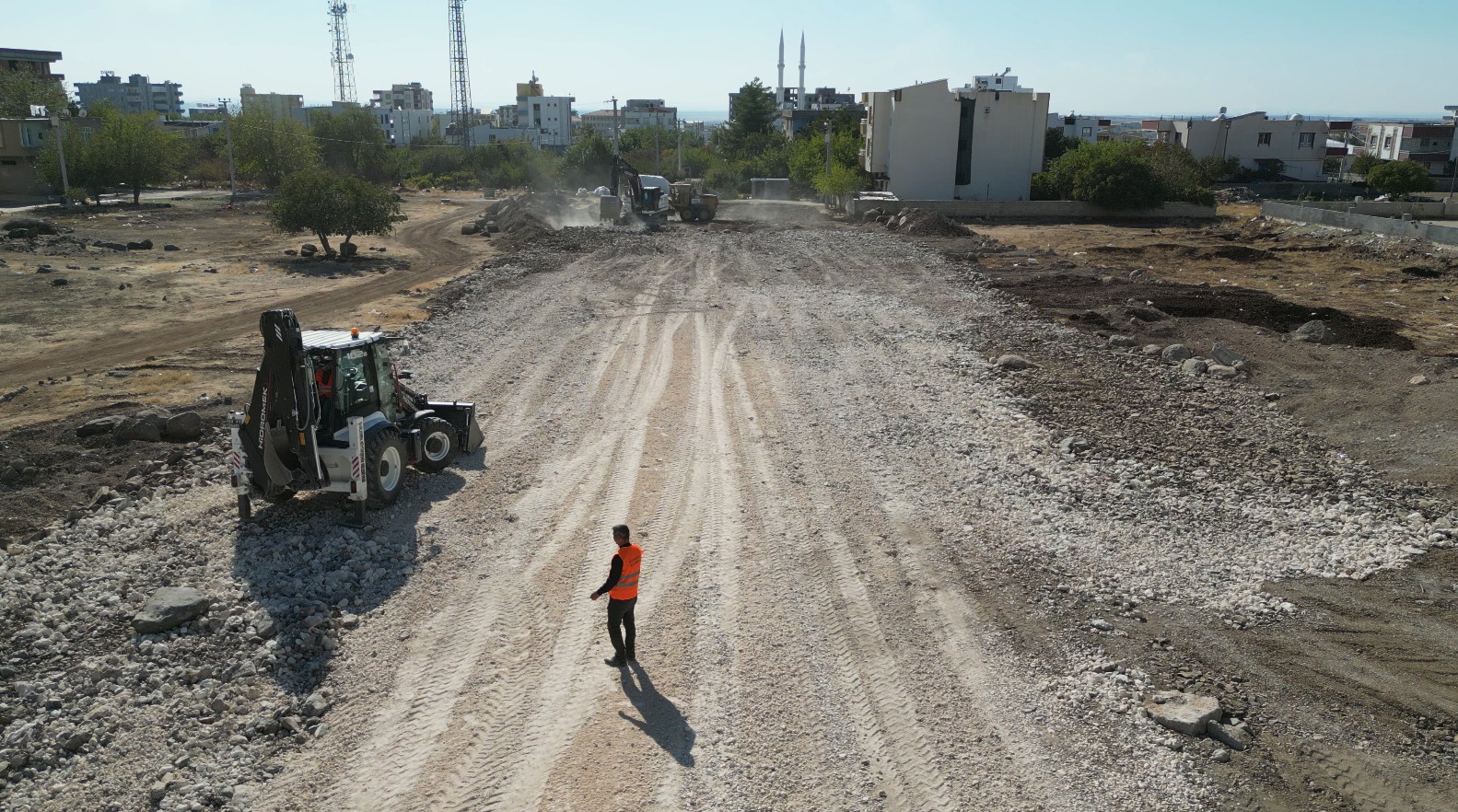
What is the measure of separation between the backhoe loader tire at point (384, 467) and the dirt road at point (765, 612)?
0.72 m


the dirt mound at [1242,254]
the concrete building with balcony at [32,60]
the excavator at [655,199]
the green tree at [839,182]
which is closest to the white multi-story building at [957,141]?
the green tree at [839,182]

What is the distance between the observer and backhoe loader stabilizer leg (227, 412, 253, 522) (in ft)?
37.0

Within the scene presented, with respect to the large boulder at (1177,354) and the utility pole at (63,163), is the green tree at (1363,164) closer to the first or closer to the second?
the large boulder at (1177,354)

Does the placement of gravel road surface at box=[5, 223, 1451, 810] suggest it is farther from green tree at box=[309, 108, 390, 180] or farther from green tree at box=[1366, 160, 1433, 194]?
green tree at box=[309, 108, 390, 180]

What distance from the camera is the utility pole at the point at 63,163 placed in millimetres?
54281

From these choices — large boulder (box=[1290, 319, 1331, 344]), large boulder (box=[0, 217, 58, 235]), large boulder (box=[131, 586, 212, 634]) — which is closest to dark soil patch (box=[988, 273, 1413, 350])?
large boulder (box=[1290, 319, 1331, 344])

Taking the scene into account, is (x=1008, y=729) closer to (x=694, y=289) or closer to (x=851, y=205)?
(x=694, y=289)

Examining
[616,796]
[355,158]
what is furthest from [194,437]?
[355,158]

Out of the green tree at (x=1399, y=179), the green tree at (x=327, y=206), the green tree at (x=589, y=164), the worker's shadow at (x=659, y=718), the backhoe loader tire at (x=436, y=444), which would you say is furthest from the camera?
the green tree at (x=589, y=164)

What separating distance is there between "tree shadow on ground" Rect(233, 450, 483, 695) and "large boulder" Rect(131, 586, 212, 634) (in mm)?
572

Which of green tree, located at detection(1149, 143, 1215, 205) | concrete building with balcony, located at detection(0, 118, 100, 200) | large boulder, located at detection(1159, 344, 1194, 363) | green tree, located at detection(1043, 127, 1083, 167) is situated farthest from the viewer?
green tree, located at detection(1043, 127, 1083, 167)

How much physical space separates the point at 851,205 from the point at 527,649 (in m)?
47.8

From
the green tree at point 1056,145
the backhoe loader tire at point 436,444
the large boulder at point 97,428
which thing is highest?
the green tree at point 1056,145

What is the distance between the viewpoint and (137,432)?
15086 mm
